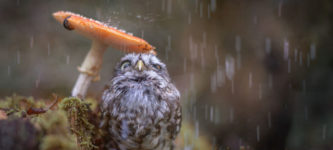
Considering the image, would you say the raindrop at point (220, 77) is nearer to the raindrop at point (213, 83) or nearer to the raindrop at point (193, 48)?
the raindrop at point (213, 83)

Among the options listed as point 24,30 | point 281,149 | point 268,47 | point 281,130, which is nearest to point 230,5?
point 268,47

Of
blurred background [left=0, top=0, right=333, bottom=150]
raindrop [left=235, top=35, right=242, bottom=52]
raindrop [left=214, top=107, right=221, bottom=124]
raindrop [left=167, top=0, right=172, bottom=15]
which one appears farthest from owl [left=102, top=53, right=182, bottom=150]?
raindrop [left=214, top=107, right=221, bottom=124]

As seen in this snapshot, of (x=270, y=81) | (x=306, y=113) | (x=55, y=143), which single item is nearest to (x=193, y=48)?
(x=270, y=81)

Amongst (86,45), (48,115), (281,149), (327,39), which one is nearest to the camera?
(48,115)

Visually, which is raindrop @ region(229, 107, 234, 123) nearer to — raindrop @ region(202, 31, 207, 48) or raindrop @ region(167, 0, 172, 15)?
raindrop @ region(202, 31, 207, 48)

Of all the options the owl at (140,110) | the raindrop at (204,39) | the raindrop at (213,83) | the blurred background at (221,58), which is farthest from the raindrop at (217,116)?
the owl at (140,110)

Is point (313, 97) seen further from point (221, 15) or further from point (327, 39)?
point (221, 15)
